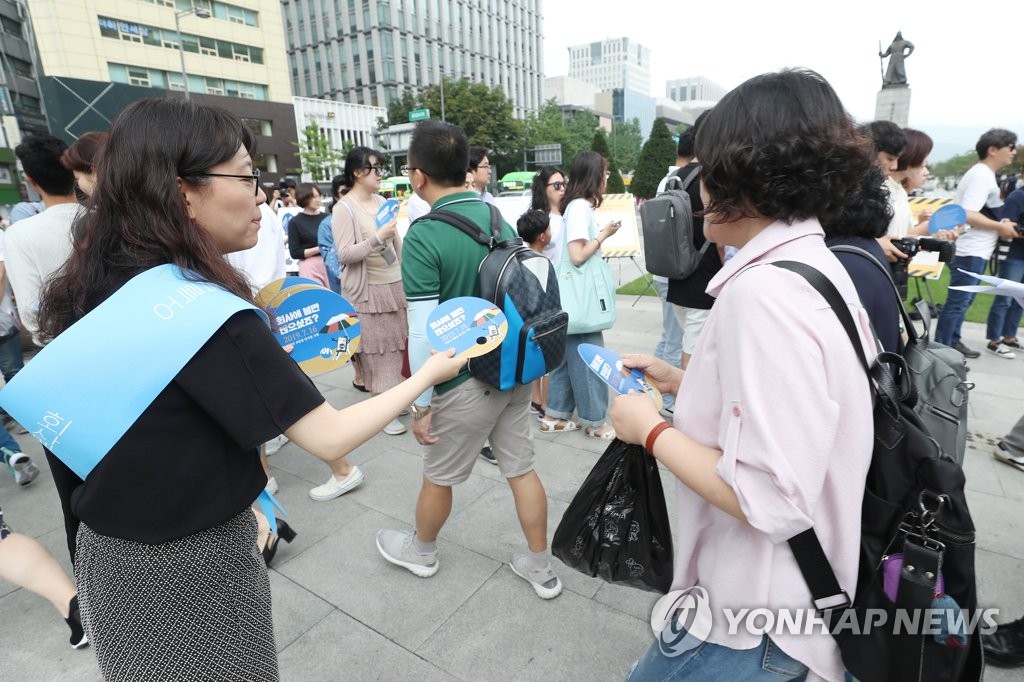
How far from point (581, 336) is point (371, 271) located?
1.64 metres

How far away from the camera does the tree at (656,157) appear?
26953mm

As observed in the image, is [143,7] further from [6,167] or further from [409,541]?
[409,541]

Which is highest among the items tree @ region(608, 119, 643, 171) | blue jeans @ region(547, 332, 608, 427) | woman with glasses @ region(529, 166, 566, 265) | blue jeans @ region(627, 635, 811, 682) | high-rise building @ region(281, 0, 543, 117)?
high-rise building @ region(281, 0, 543, 117)

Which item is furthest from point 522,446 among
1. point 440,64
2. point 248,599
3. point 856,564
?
point 440,64

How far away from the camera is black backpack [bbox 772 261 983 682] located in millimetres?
990

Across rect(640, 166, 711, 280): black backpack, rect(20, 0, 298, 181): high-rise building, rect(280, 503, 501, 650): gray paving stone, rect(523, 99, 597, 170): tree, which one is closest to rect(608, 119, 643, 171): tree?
rect(523, 99, 597, 170): tree

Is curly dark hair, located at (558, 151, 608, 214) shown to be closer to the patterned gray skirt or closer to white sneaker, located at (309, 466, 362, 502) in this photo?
white sneaker, located at (309, 466, 362, 502)

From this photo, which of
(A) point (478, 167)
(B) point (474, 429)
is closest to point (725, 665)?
(B) point (474, 429)

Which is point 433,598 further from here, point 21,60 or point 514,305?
point 21,60

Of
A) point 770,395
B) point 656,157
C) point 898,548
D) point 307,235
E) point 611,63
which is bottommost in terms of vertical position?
point 898,548

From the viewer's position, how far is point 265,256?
3.82 metres

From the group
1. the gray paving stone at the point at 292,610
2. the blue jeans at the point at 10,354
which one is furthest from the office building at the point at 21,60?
the gray paving stone at the point at 292,610

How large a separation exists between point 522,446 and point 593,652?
86cm

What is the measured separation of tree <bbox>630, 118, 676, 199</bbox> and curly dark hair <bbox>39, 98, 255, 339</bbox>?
90.2 feet
